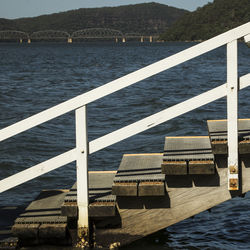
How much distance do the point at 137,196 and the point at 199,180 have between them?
66 centimetres

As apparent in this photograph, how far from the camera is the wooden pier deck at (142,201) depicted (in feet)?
18.4

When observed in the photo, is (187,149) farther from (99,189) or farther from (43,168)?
(43,168)

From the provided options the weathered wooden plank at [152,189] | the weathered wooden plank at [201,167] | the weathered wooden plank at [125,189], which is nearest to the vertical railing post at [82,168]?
the weathered wooden plank at [125,189]

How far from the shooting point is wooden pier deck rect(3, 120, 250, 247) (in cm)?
559

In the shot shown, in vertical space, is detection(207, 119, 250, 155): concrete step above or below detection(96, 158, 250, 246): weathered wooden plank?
above

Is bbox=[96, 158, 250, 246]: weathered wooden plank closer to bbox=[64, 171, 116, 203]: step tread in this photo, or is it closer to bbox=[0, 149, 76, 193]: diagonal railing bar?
bbox=[64, 171, 116, 203]: step tread

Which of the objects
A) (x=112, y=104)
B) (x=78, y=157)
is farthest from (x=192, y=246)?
(x=112, y=104)

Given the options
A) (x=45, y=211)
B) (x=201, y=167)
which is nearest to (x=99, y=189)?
(x=45, y=211)

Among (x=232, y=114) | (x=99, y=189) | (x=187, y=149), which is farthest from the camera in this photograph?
(x=187, y=149)

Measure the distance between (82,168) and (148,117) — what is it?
81cm

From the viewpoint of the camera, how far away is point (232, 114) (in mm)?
5355

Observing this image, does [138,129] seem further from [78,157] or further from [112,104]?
[112,104]

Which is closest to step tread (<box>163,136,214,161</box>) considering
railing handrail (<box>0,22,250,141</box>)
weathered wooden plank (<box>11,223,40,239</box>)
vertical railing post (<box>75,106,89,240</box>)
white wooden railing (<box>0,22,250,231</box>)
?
white wooden railing (<box>0,22,250,231</box>)

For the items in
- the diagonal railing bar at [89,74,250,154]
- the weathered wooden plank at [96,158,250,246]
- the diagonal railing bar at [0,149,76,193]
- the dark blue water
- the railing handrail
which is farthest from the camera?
the dark blue water
